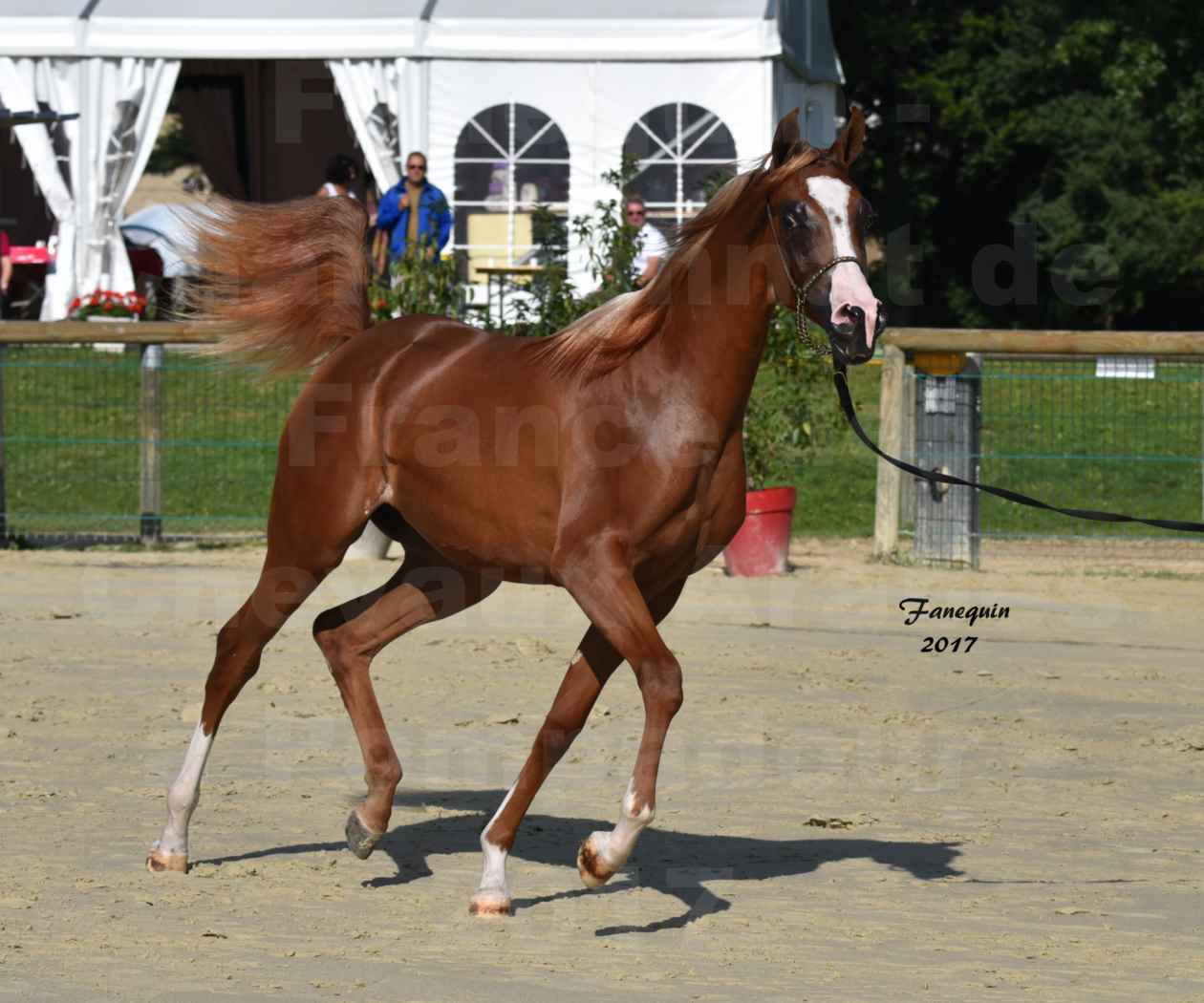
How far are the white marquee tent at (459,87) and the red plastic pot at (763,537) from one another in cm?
823

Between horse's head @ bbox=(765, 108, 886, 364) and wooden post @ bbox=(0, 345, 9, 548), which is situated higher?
horse's head @ bbox=(765, 108, 886, 364)

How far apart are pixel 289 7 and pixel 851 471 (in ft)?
28.2

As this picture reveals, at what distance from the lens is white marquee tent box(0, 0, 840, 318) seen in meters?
19.6

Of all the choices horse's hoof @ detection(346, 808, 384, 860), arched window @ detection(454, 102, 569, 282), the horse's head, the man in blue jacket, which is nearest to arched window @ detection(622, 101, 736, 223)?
arched window @ detection(454, 102, 569, 282)

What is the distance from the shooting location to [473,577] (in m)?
6.04

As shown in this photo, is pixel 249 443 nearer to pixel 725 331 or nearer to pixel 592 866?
pixel 725 331

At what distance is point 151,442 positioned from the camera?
12.9 metres

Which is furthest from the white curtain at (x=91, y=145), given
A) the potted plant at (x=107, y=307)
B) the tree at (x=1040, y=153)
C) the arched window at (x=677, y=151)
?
the tree at (x=1040, y=153)

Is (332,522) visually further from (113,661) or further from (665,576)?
(113,661)

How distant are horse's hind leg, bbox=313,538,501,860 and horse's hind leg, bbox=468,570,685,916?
61 cm

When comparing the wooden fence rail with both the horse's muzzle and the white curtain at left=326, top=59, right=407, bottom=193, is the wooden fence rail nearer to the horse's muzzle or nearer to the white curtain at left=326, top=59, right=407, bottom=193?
the white curtain at left=326, top=59, right=407, bottom=193

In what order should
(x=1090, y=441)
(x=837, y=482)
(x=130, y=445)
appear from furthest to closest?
1. (x=837, y=482)
2. (x=1090, y=441)
3. (x=130, y=445)

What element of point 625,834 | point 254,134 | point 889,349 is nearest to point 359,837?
point 625,834

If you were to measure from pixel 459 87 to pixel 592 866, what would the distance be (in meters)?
15.5
